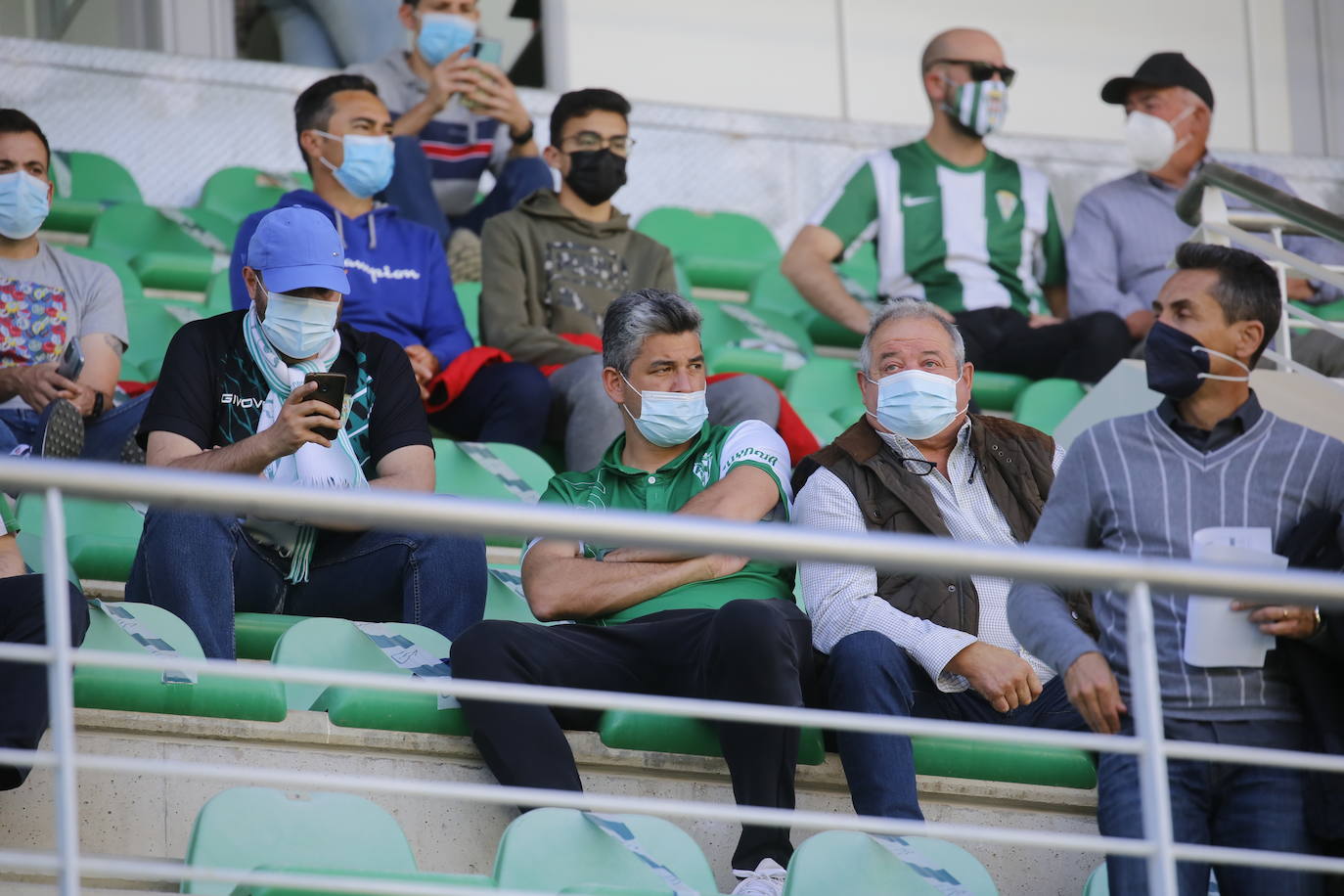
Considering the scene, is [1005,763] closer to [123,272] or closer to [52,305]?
[52,305]

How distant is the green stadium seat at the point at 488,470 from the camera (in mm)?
4434

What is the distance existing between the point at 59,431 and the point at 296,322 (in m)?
0.62

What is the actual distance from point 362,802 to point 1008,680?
1132 millimetres

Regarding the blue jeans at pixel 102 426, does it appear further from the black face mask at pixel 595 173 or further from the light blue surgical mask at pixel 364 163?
the black face mask at pixel 595 173

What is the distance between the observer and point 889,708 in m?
3.34

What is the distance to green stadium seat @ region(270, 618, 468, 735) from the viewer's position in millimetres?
3264

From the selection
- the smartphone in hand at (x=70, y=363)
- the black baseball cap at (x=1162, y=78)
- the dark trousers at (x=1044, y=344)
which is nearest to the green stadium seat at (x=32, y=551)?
the smartphone in hand at (x=70, y=363)

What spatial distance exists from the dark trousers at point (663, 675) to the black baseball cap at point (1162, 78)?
3148mm

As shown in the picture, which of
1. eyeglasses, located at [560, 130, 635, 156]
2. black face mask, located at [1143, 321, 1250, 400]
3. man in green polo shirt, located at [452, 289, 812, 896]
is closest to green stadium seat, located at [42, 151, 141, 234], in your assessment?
eyeglasses, located at [560, 130, 635, 156]

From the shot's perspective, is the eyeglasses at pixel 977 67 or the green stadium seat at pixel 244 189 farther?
the green stadium seat at pixel 244 189

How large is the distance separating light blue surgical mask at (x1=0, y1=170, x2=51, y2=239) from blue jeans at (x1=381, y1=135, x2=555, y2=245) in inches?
46.3

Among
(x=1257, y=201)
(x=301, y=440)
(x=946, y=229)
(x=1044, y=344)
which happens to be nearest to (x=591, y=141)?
(x=946, y=229)

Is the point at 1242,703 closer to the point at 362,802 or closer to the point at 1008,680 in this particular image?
the point at 1008,680

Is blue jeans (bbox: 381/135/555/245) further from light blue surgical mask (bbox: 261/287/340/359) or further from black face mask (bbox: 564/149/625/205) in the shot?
light blue surgical mask (bbox: 261/287/340/359)
